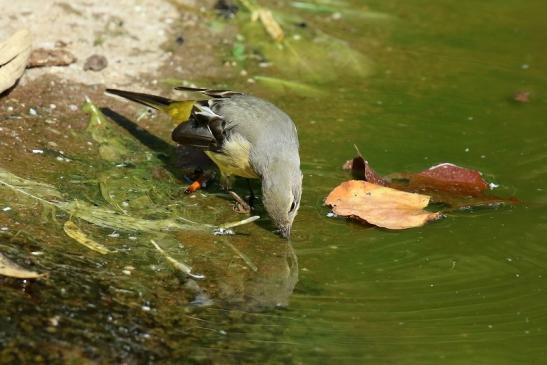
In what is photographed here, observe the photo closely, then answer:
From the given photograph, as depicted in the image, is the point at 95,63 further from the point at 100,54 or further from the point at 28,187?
the point at 28,187

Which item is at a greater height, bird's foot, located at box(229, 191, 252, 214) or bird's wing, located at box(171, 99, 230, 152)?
bird's wing, located at box(171, 99, 230, 152)

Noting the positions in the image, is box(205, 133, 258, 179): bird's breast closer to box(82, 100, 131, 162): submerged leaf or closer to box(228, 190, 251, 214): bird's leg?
box(228, 190, 251, 214): bird's leg

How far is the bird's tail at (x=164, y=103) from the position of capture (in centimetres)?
724

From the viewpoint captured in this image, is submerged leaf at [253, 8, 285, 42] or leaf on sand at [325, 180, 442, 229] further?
submerged leaf at [253, 8, 285, 42]

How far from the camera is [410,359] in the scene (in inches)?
191

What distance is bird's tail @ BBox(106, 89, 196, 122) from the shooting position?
7.24 metres

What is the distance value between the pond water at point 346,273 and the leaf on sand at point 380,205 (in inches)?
2.8

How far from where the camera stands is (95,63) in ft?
26.8

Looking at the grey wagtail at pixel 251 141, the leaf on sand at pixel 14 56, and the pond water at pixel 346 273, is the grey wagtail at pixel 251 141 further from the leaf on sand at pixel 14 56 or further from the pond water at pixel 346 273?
the leaf on sand at pixel 14 56

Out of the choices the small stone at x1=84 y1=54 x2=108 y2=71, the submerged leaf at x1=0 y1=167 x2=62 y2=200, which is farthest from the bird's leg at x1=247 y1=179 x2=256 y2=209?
the small stone at x1=84 y1=54 x2=108 y2=71

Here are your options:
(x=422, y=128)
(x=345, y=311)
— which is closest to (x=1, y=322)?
(x=345, y=311)

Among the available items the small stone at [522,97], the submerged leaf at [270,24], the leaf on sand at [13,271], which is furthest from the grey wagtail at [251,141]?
the small stone at [522,97]

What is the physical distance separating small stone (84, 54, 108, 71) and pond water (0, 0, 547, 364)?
4.07 ft

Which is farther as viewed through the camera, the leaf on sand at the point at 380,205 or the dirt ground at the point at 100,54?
the dirt ground at the point at 100,54
